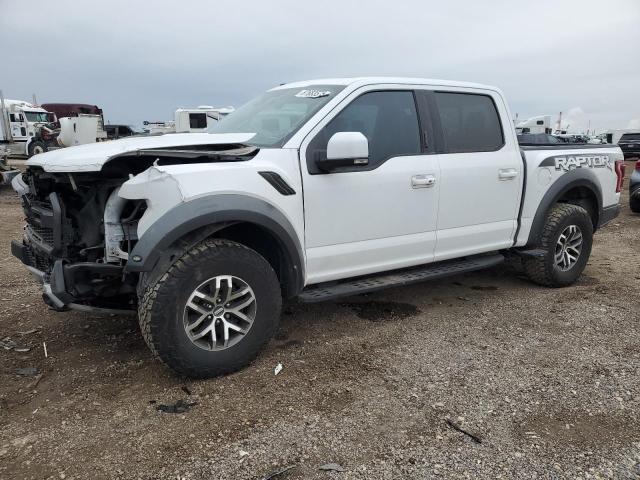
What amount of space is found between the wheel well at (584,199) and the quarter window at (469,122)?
1240 millimetres

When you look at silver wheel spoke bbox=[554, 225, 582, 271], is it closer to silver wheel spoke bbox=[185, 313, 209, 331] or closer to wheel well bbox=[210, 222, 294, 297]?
wheel well bbox=[210, 222, 294, 297]

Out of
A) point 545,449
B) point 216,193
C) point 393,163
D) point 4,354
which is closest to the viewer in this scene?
point 545,449

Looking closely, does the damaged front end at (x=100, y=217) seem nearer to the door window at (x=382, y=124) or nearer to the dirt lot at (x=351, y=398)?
the dirt lot at (x=351, y=398)

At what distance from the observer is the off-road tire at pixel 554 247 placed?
4.90 metres

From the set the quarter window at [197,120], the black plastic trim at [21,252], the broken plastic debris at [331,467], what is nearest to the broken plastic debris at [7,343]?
the black plastic trim at [21,252]

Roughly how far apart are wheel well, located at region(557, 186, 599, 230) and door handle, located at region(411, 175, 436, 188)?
78.3 inches

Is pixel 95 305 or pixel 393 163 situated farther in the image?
pixel 393 163

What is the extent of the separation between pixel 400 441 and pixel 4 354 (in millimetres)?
2751

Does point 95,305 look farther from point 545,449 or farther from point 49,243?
point 545,449

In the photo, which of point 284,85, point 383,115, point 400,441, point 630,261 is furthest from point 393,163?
point 630,261

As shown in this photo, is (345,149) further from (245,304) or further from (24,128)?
(24,128)

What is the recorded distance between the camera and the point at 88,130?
7.93 meters

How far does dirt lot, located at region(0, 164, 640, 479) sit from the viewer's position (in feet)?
Result: 7.98

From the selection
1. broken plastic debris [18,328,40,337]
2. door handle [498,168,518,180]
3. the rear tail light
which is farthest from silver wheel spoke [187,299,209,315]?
the rear tail light
